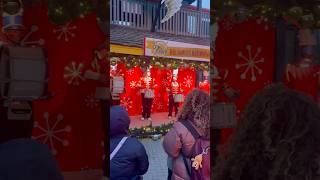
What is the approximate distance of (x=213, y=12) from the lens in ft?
8.32

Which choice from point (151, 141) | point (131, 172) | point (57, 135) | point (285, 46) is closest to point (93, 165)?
point (57, 135)

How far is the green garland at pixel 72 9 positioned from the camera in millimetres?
2295

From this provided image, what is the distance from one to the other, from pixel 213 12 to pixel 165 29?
865cm

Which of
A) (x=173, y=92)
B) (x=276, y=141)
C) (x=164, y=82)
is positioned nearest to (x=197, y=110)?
(x=276, y=141)

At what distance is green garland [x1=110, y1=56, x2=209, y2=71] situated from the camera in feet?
28.7

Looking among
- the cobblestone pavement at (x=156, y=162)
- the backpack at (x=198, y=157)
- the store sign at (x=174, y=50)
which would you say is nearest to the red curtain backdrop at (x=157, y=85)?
the store sign at (x=174, y=50)

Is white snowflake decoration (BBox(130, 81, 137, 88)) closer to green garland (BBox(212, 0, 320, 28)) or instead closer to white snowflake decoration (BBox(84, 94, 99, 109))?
green garland (BBox(212, 0, 320, 28))

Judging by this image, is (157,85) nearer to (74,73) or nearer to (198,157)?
(198,157)

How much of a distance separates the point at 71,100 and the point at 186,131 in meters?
1.27

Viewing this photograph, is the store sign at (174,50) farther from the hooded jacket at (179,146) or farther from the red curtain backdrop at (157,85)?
the hooded jacket at (179,146)

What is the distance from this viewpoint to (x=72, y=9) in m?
2.33

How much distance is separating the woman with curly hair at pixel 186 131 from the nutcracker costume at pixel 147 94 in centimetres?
628

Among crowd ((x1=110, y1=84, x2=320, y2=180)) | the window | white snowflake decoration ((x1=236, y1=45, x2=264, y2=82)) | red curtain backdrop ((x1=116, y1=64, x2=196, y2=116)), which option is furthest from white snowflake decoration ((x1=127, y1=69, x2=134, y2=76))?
crowd ((x1=110, y1=84, x2=320, y2=180))

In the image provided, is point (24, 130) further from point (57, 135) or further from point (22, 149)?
point (22, 149)
